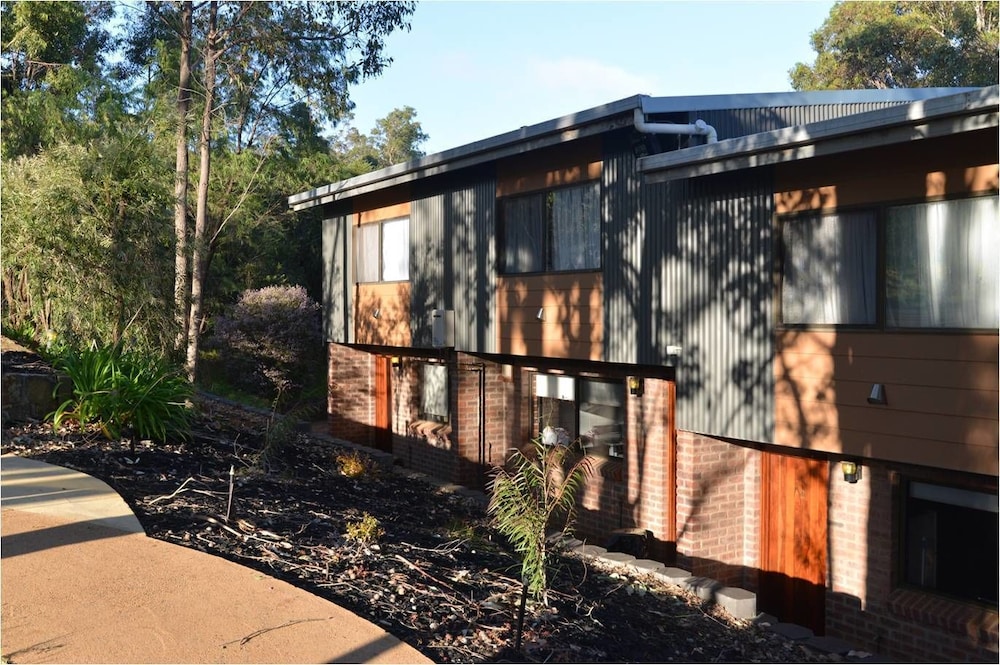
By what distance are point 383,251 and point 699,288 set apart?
28.1 feet

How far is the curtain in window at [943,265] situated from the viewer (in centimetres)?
816

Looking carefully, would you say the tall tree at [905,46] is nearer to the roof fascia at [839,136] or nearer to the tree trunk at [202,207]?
the tree trunk at [202,207]

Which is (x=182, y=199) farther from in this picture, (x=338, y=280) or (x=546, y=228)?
(x=546, y=228)

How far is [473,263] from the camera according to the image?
15.0 meters

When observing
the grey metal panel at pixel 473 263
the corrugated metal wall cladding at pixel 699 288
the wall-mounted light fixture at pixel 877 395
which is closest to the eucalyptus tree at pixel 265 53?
the grey metal panel at pixel 473 263

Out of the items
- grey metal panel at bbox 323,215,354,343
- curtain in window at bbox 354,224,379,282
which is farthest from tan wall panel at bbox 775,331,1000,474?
grey metal panel at bbox 323,215,354,343

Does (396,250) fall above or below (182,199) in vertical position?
below

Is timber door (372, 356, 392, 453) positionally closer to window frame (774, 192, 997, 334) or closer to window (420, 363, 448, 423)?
window (420, 363, 448, 423)

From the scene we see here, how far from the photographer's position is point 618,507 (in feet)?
42.0

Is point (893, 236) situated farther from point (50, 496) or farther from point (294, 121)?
point (294, 121)

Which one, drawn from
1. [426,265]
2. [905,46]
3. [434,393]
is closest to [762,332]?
[426,265]

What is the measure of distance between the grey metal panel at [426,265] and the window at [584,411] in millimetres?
2406

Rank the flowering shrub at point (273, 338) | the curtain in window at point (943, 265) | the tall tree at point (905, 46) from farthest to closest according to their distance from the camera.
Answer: the tall tree at point (905, 46) < the flowering shrub at point (273, 338) < the curtain in window at point (943, 265)

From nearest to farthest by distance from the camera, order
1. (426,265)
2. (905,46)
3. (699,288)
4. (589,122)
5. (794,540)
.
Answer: (794,540)
(699,288)
(589,122)
(426,265)
(905,46)
